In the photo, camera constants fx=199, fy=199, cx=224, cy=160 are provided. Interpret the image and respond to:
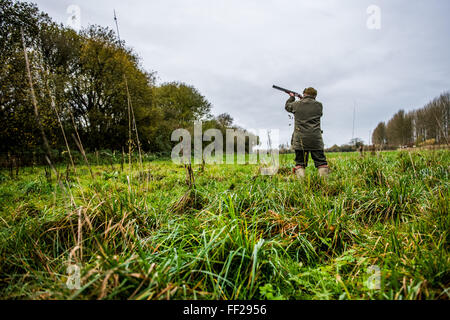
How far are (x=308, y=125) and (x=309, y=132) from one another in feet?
0.59

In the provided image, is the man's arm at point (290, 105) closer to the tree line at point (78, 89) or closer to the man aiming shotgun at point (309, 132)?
the man aiming shotgun at point (309, 132)

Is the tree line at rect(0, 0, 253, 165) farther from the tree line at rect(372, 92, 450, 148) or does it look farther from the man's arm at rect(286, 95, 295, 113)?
the tree line at rect(372, 92, 450, 148)

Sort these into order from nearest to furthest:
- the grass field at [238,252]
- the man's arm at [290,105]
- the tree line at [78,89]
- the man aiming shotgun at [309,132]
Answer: the grass field at [238,252], the man aiming shotgun at [309,132], the man's arm at [290,105], the tree line at [78,89]

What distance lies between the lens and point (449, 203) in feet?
6.01

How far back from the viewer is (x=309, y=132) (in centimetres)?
482

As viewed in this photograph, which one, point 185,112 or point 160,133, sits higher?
point 185,112

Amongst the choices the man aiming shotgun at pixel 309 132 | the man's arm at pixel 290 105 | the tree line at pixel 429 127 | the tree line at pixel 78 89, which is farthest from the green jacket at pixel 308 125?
the tree line at pixel 78 89

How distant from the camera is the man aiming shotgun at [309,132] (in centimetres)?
480

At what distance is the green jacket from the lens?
4.81 metres

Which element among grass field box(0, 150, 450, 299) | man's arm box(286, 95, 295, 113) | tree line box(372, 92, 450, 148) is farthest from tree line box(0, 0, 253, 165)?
tree line box(372, 92, 450, 148)

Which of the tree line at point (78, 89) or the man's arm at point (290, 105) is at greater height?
the tree line at point (78, 89)
